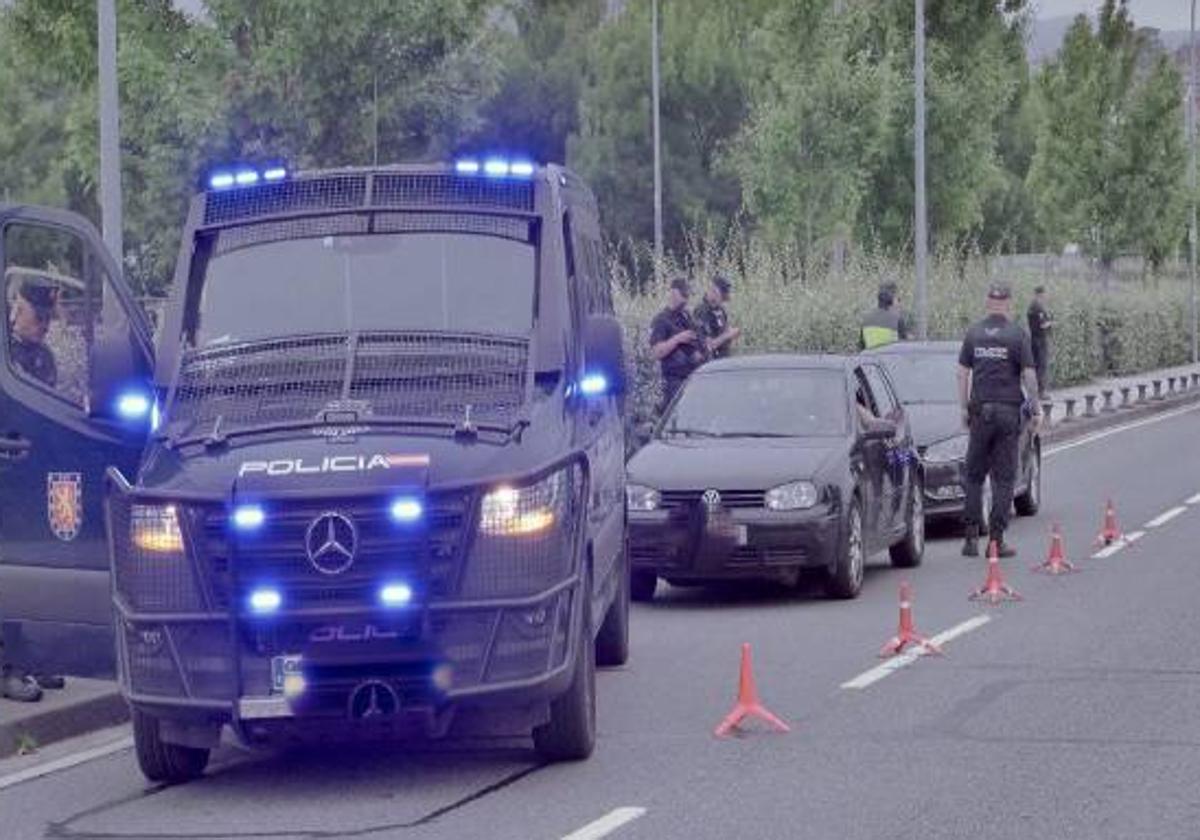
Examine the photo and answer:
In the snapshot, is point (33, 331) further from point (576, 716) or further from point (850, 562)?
point (850, 562)

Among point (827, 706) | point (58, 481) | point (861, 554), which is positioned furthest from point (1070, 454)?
point (58, 481)

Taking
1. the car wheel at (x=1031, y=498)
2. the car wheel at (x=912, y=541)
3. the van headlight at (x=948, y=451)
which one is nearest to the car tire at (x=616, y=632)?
the car wheel at (x=912, y=541)

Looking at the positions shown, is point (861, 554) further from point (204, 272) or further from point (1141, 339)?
point (1141, 339)

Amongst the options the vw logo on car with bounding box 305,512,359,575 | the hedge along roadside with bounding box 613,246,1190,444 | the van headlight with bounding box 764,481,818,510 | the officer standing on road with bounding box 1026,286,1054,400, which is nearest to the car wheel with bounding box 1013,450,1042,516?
the hedge along roadside with bounding box 613,246,1190,444

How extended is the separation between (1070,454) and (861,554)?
1675cm

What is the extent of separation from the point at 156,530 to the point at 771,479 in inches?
278

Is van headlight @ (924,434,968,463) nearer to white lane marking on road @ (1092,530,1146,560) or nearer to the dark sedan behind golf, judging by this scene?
the dark sedan behind golf

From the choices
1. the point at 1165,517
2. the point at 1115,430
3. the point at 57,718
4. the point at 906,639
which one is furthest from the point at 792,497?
the point at 1115,430

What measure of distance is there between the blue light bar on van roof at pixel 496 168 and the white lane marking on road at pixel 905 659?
10.3 ft

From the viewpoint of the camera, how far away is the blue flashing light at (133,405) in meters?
11.1

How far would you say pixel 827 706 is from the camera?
40.2ft

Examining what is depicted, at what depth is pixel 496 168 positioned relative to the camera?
1170cm

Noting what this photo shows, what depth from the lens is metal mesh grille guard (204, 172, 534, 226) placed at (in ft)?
38.1

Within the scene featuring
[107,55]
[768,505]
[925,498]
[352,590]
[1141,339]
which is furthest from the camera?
[1141,339]
